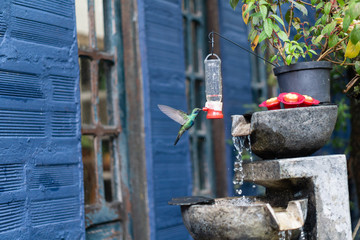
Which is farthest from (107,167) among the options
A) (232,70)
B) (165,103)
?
(232,70)

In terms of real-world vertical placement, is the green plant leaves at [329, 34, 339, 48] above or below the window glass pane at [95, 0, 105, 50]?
below

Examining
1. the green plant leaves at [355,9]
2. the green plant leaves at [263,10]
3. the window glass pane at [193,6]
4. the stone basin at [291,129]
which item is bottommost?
the stone basin at [291,129]

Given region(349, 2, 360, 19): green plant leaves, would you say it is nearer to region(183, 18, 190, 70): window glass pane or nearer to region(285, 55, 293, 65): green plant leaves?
region(285, 55, 293, 65): green plant leaves

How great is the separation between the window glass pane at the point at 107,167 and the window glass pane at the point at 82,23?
76cm

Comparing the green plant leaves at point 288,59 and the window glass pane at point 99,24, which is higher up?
the window glass pane at point 99,24

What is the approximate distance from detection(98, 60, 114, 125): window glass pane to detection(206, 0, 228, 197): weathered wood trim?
1338 mm


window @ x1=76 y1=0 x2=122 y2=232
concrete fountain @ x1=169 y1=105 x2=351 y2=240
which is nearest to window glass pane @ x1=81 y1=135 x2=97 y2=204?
window @ x1=76 y1=0 x2=122 y2=232

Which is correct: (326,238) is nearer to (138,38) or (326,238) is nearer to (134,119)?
(134,119)

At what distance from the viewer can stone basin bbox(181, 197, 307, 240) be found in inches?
90.5

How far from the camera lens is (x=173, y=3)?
3.98 m

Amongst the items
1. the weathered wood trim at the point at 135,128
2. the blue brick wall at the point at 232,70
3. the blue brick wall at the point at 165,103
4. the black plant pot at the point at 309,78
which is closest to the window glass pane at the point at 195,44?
the blue brick wall at the point at 232,70

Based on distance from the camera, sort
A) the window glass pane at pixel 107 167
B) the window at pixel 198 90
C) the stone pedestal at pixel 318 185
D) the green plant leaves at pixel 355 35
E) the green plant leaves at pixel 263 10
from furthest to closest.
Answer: the window at pixel 198 90
the window glass pane at pixel 107 167
the green plant leaves at pixel 263 10
the stone pedestal at pixel 318 185
the green plant leaves at pixel 355 35

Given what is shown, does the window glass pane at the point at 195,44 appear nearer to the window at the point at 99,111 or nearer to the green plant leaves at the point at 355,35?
the window at the point at 99,111

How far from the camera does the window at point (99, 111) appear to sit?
3.44 meters
